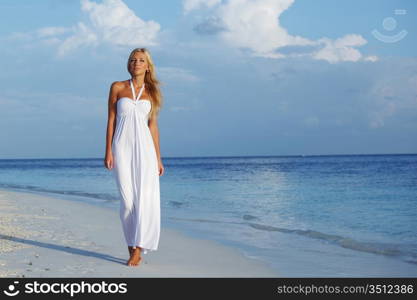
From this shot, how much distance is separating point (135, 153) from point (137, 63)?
3.34 ft

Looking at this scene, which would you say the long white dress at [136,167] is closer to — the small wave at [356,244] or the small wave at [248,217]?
the small wave at [356,244]

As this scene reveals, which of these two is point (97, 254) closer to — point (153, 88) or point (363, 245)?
point (153, 88)

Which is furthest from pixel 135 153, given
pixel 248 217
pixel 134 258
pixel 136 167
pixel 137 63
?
pixel 248 217

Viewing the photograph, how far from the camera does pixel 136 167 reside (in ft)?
18.8

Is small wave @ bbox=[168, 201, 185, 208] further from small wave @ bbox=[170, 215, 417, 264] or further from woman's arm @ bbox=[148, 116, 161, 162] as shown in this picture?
woman's arm @ bbox=[148, 116, 161, 162]

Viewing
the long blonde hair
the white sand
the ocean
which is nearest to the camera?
the white sand

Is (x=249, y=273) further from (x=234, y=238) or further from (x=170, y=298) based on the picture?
(x=234, y=238)

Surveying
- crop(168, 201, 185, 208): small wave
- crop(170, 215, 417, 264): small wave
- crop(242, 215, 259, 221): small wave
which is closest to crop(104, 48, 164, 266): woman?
crop(170, 215, 417, 264): small wave

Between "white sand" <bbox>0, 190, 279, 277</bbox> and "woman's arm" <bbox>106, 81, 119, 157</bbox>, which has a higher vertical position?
"woman's arm" <bbox>106, 81, 119, 157</bbox>

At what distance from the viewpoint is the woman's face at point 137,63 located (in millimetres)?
5738

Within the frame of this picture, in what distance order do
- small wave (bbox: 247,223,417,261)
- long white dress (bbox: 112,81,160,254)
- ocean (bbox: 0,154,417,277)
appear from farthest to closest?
small wave (bbox: 247,223,417,261)
ocean (bbox: 0,154,417,277)
long white dress (bbox: 112,81,160,254)

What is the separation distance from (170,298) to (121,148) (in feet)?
6.24

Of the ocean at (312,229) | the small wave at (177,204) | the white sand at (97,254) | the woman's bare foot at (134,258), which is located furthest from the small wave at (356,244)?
the small wave at (177,204)

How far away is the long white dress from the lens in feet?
18.7
